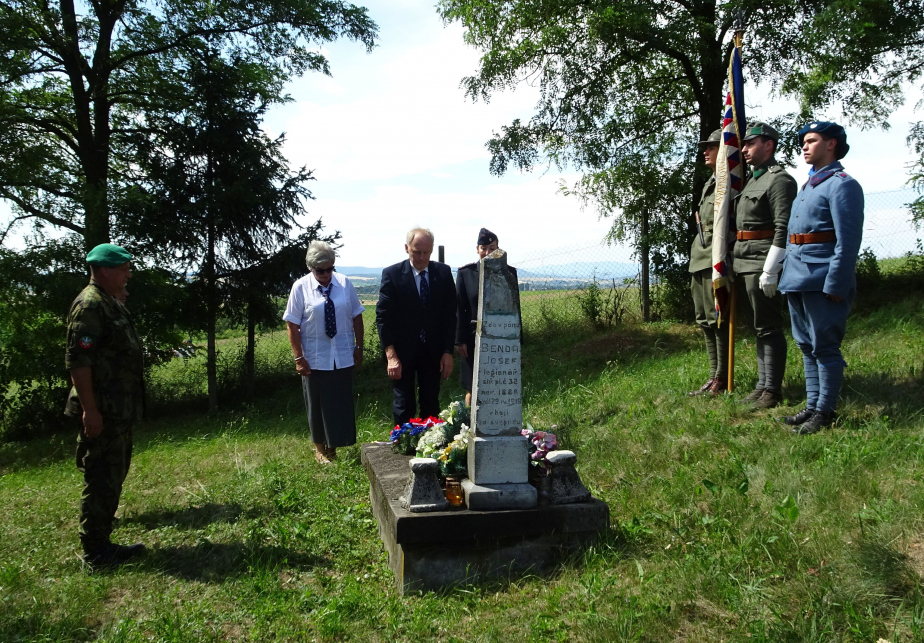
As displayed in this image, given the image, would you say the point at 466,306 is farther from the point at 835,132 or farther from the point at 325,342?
the point at 835,132

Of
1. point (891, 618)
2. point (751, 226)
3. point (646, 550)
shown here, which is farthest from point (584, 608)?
point (751, 226)

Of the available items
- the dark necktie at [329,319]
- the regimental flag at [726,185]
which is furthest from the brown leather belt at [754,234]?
the dark necktie at [329,319]

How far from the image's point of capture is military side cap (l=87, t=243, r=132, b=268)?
3973mm

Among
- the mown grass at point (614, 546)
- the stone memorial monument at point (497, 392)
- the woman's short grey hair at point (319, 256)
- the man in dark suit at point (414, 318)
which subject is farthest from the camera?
the woman's short grey hair at point (319, 256)

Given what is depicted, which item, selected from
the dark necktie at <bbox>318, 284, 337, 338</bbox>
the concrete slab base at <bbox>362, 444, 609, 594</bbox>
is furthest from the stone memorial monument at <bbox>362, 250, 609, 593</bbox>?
the dark necktie at <bbox>318, 284, 337, 338</bbox>

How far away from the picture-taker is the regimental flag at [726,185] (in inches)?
211

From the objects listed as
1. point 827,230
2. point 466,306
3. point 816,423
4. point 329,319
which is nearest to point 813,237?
point 827,230

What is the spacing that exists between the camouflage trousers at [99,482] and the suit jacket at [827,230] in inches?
180

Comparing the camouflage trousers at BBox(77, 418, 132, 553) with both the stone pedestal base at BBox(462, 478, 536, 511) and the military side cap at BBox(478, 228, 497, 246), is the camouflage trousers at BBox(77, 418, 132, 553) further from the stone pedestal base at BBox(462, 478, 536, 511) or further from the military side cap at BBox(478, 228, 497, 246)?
the military side cap at BBox(478, 228, 497, 246)

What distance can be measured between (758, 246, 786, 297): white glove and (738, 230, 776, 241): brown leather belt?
0.33 metres

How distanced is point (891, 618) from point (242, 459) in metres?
5.50

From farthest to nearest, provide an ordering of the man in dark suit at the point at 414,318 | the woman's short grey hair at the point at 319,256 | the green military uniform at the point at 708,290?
1. the green military uniform at the point at 708,290
2. the woman's short grey hair at the point at 319,256
3. the man in dark suit at the point at 414,318

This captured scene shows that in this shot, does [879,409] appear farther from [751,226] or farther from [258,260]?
[258,260]

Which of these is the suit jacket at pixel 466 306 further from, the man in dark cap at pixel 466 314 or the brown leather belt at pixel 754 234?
the brown leather belt at pixel 754 234
